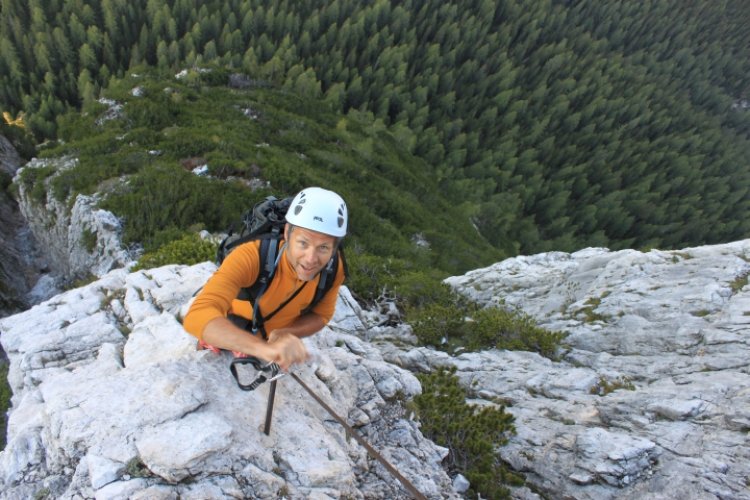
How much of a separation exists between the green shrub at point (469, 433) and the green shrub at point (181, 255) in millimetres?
5603

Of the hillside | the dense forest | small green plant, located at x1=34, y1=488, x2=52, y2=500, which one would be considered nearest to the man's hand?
small green plant, located at x1=34, y1=488, x2=52, y2=500

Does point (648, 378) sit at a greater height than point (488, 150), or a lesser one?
greater

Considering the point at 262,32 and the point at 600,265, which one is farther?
the point at 262,32

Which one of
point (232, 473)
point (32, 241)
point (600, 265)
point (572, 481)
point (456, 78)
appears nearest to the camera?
point (232, 473)

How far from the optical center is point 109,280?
7.12m

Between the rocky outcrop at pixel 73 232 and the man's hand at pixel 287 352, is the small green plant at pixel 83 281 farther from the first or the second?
the man's hand at pixel 287 352

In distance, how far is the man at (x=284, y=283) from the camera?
2.92m

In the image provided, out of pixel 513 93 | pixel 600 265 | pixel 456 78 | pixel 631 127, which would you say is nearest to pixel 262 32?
pixel 456 78

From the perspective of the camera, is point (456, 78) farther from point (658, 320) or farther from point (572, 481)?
point (572, 481)

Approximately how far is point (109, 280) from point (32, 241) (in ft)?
40.7

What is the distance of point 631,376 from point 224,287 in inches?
295

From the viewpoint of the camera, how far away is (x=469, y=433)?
568 centimetres

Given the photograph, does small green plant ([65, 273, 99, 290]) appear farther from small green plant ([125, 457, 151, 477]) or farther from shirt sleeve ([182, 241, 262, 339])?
shirt sleeve ([182, 241, 262, 339])

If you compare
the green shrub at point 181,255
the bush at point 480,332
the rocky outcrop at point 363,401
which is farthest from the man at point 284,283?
the green shrub at point 181,255
